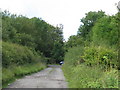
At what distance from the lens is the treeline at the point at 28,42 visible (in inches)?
1052

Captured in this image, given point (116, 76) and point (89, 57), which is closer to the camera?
point (116, 76)

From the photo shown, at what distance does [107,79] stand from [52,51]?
8702 centimetres

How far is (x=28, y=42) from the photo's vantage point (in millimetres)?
55156

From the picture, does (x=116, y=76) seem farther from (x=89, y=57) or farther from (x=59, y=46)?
(x=59, y=46)

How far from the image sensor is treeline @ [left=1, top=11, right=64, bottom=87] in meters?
26.7

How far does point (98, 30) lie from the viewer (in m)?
37.5

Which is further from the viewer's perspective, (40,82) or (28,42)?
(28,42)

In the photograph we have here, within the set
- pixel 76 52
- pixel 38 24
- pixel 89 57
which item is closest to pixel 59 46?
pixel 38 24

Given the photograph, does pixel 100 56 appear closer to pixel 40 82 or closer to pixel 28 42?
pixel 40 82

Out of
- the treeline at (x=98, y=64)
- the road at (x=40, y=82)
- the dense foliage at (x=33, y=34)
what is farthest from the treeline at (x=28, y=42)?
the treeline at (x=98, y=64)

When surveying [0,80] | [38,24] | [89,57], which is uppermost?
[38,24]

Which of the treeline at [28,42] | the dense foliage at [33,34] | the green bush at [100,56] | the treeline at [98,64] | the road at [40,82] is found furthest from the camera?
the dense foliage at [33,34]

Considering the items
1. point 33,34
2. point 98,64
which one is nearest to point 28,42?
point 33,34

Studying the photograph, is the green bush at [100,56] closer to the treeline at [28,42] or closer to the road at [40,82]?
the road at [40,82]
